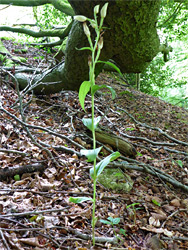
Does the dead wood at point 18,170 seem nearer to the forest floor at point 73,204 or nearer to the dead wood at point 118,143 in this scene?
the forest floor at point 73,204

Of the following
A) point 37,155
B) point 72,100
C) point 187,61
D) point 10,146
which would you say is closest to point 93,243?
point 37,155

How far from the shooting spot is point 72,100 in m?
4.27

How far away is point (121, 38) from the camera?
2.75 meters

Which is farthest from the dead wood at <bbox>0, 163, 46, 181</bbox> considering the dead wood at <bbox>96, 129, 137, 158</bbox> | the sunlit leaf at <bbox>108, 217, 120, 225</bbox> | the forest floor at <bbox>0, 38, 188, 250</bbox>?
the dead wood at <bbox>96, 129, 137, 158</bbox>

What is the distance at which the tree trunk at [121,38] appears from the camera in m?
Result: 2.55

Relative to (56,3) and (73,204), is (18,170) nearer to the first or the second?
(73,204)

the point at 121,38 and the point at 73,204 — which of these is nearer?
the point at 73,204

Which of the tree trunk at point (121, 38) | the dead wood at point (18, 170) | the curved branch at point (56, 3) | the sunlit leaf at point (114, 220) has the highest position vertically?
the curved branch at point (56, 3)

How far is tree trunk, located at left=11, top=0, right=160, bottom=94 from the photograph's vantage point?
2554 mm

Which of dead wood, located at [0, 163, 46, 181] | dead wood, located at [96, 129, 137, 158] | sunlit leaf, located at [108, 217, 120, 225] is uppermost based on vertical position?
dead wood, located at [0, 163, 46, 181]

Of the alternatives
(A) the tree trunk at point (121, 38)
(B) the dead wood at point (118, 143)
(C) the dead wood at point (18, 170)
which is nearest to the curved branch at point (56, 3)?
(A) the tree trunk at point (121, 38)

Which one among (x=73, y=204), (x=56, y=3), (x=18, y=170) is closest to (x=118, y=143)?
(x=73, y=204)

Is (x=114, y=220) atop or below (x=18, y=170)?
below

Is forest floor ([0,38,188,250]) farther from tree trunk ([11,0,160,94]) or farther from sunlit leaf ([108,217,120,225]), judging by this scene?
tree trunk ([11,0,160,94])
